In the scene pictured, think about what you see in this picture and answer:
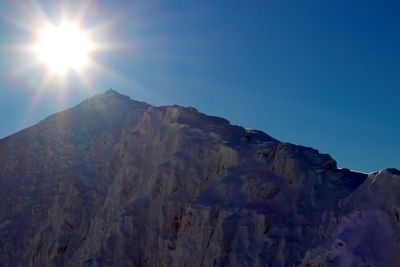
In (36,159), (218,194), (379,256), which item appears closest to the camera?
(379,256)

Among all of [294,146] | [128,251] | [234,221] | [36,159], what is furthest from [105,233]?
[36,159]

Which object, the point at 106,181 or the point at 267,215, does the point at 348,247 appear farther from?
the point at 106,181

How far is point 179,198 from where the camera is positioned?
1426 inches

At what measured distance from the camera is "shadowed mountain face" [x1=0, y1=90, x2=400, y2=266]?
2712cm

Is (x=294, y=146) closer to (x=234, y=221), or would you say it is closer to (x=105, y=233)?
(x=234, y=221)

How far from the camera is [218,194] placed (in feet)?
110

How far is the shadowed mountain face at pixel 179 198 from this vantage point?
27125 mm

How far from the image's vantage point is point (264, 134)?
45094 mm

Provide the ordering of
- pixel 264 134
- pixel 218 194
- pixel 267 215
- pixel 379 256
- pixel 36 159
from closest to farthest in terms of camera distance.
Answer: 1. pixel 379 256
2. pixel 267 215
3. pixel 218 194
4. pixel 264 134
5. pixel 36 159

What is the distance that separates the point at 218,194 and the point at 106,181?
15.7m

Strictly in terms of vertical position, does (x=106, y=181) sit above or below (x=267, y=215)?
above

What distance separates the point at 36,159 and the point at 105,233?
19248mm

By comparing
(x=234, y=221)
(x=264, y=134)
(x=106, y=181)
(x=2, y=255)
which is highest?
(x=264, y=134)

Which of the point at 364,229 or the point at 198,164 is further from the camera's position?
the point at 198,164
